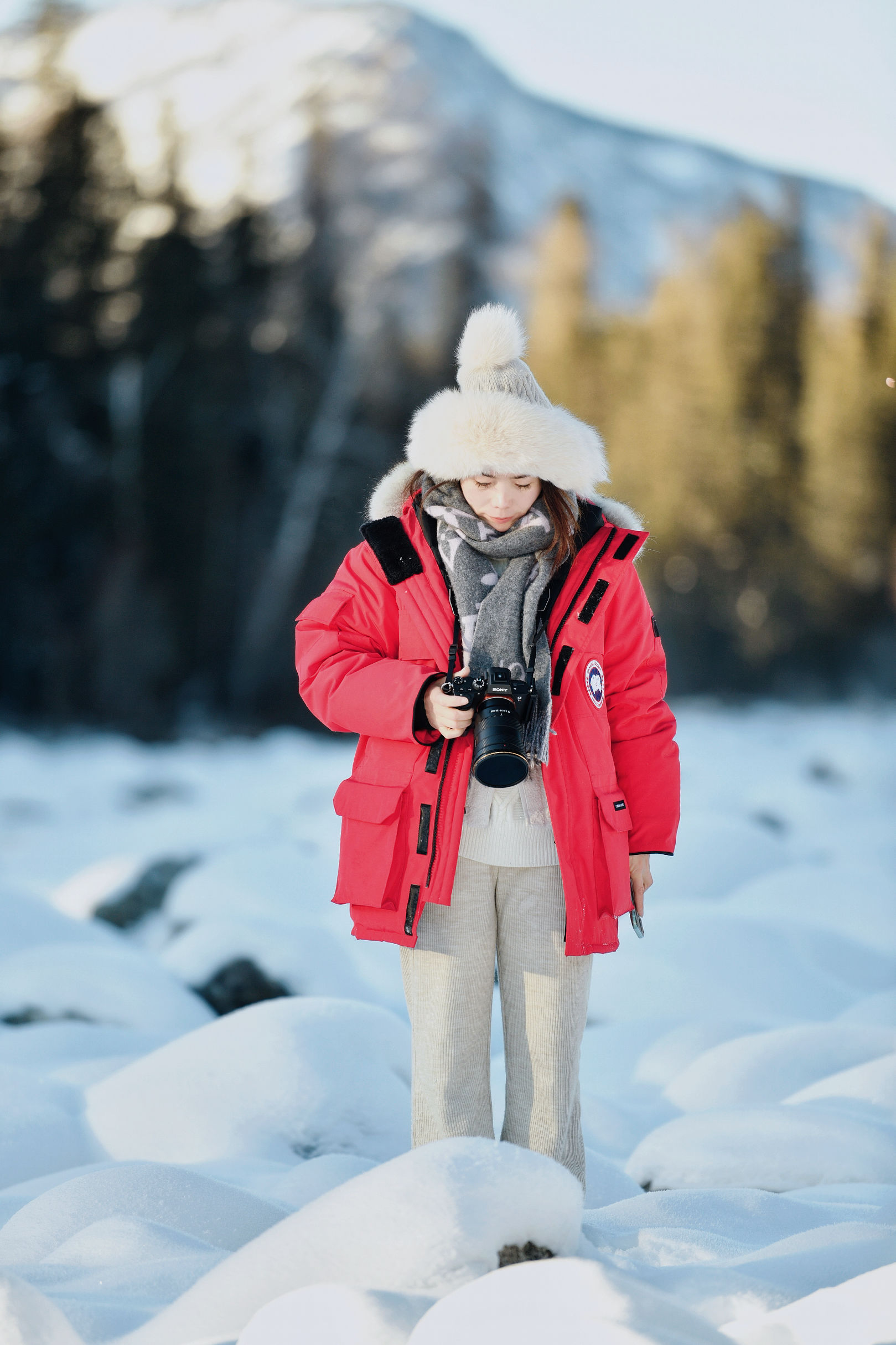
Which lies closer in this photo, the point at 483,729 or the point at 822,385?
the point at 483,729

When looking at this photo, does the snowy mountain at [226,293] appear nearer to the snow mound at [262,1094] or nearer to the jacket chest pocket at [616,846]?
the snow mound at [262,1094]

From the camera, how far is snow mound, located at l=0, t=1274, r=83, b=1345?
1103 millimetres

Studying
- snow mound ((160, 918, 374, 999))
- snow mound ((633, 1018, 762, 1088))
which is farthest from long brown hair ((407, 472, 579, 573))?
snow mound ((160, 918, 374, 999))

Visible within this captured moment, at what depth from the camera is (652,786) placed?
1.57 m

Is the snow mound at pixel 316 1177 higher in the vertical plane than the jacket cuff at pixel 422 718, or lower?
lower

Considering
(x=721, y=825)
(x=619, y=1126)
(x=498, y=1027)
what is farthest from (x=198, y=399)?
(x=619, y=1126)

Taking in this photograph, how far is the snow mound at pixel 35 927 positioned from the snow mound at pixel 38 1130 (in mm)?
1013

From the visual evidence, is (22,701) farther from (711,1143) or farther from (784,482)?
(711,1143)

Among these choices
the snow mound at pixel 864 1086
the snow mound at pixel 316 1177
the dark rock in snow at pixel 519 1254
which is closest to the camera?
the dark rock in snow at pixel 519 1254

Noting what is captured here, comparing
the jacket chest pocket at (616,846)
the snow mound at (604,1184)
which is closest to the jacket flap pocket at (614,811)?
the jacket chest pocket at (616,846)

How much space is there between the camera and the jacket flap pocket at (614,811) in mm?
1481

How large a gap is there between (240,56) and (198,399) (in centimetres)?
269

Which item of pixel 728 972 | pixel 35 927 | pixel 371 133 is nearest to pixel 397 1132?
pixel 728 972

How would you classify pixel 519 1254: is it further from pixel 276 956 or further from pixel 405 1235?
pixel 276 956
